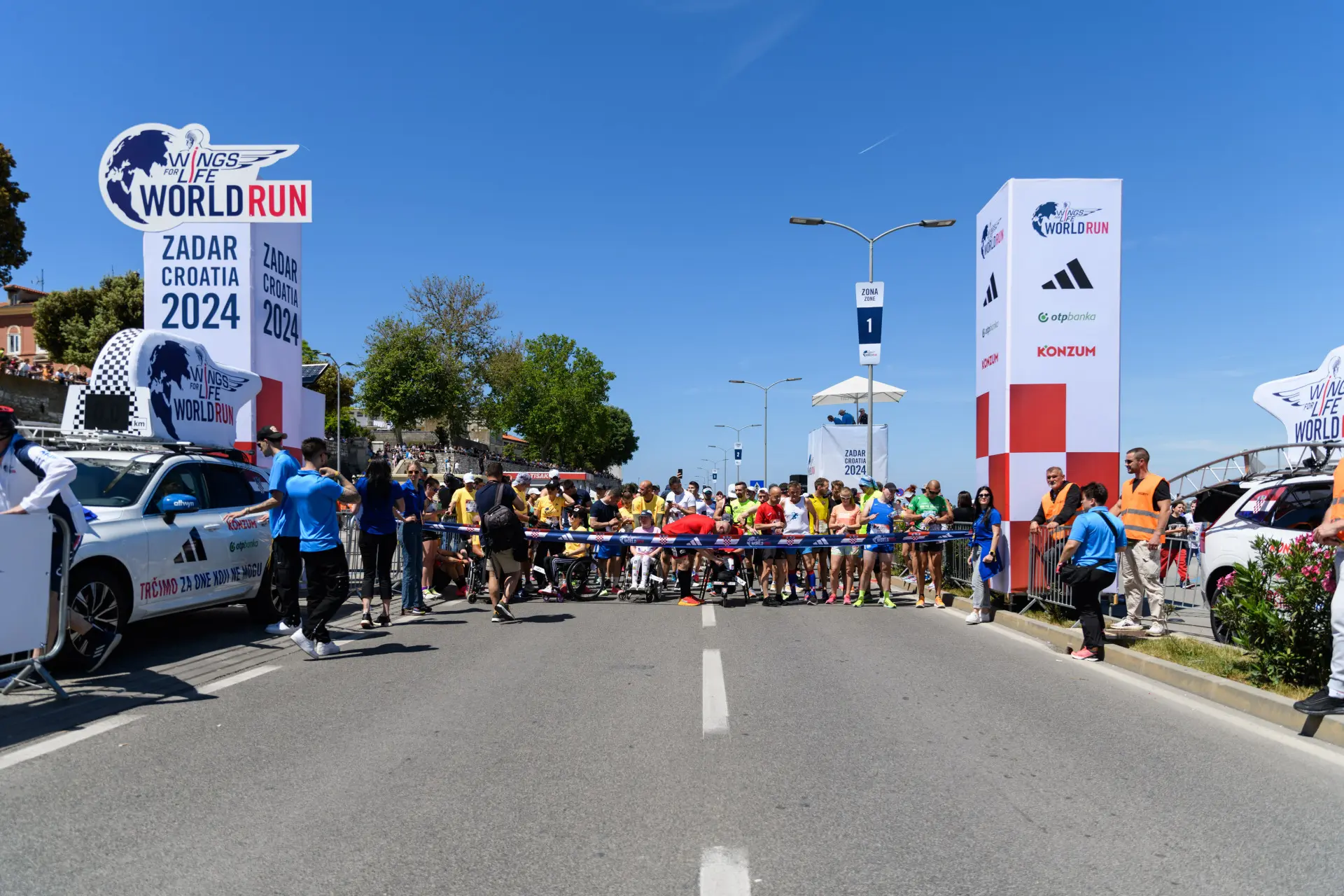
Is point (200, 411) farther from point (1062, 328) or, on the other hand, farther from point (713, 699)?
point (1062, 328)

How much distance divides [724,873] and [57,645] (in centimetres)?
536

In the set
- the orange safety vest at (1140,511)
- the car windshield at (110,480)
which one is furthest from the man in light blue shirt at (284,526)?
the orange safety vest at (1140,511)

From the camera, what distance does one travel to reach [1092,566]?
854 centimetres

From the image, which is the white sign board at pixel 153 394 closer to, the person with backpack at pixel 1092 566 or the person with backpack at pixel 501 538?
the person with backpack at pixel 501 538

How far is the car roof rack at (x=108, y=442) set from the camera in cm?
877

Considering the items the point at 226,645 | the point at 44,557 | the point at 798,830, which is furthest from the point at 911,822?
the point at 226,645

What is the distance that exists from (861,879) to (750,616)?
9046 mm

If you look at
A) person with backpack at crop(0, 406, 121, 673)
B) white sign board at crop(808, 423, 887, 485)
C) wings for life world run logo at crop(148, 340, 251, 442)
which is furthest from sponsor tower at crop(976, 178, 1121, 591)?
white sign board at crop(808, 423, 887, 485)

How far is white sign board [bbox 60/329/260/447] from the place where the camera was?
10.6 m

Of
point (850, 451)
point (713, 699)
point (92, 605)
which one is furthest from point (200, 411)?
point (850, 451)

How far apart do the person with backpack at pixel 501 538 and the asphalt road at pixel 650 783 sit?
3048 mm

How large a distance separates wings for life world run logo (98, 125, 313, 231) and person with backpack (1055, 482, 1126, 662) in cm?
1290

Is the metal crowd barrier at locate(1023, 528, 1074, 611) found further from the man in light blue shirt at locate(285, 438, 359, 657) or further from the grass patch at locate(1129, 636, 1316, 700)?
the man in light blue shirt at locate(285, 438, 359, 657)

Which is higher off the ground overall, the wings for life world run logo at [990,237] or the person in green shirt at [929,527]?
the wings for life world run logo at [990,237]
